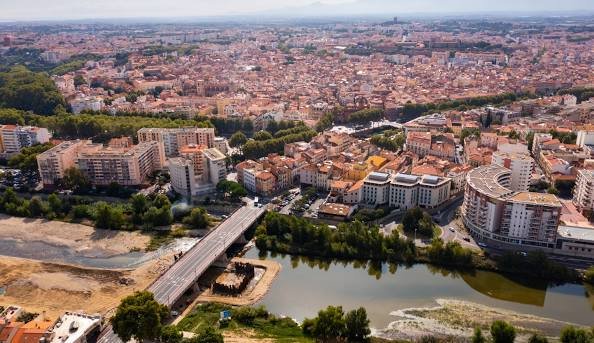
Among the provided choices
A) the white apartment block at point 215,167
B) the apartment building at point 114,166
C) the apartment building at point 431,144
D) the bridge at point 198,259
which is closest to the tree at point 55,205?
the apartment building at point 114,166

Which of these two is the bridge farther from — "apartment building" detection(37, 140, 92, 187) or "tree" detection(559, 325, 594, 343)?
"tree" detection(559, 325, 594, 343)

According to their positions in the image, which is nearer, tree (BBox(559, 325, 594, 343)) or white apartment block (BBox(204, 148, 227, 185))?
tree (BBox(559, 325, 594, 343))

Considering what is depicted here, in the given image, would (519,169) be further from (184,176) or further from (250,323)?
→ (184,176)

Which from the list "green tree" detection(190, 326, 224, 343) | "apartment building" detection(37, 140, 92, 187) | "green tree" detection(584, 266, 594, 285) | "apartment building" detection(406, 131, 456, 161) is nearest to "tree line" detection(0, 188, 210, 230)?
"apartment building" detection(37, 140, 92, 187)

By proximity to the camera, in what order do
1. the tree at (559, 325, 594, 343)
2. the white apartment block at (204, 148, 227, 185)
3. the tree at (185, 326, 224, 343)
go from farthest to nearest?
the white apartment block at (204, 148, 227, 185) < the tree at (185, 326, 224, 343) < the tree at (559, 325, 594, 343)

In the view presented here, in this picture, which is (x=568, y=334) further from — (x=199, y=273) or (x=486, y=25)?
(x=486, y=25)

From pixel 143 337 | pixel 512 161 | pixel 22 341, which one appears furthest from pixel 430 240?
pixel 22 341
